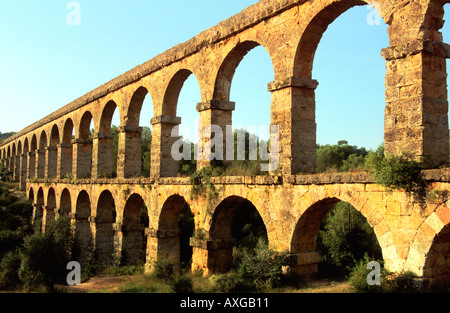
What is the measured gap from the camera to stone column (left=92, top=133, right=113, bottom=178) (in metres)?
→ 16.7

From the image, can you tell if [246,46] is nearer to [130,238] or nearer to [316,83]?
[316,83]

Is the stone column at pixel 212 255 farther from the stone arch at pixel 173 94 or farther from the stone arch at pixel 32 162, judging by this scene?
the stone arch at pixel 32 162

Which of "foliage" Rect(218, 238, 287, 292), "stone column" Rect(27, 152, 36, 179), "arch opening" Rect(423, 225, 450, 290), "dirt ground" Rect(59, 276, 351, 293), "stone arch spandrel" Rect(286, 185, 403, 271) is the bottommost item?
"dirt ground" Rect(59, 276, 351, 293)

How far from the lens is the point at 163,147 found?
42.1ft

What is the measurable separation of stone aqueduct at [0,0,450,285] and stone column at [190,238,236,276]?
27 mm

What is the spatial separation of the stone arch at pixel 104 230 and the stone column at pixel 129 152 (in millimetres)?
1656

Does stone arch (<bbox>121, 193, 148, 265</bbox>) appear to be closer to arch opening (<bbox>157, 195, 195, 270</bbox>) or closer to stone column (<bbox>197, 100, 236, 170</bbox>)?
arch opening (<bbox>157, 195, 195, 270</bbox>)

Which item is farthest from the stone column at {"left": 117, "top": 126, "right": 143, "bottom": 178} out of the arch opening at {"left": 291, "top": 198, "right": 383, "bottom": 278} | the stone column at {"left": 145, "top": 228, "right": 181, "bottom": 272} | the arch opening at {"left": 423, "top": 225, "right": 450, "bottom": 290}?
the arch opening at {"left": 423, "top": 225, "right": 450, "bottom": 290}

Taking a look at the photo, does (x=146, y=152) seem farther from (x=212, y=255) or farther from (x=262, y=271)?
(x=262, y=271)

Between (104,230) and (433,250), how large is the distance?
12964mm

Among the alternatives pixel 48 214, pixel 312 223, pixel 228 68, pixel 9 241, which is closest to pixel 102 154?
pixel 9 241

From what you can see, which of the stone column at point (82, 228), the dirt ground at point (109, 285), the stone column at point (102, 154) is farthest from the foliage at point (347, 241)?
the stone column at point (82, 228)
